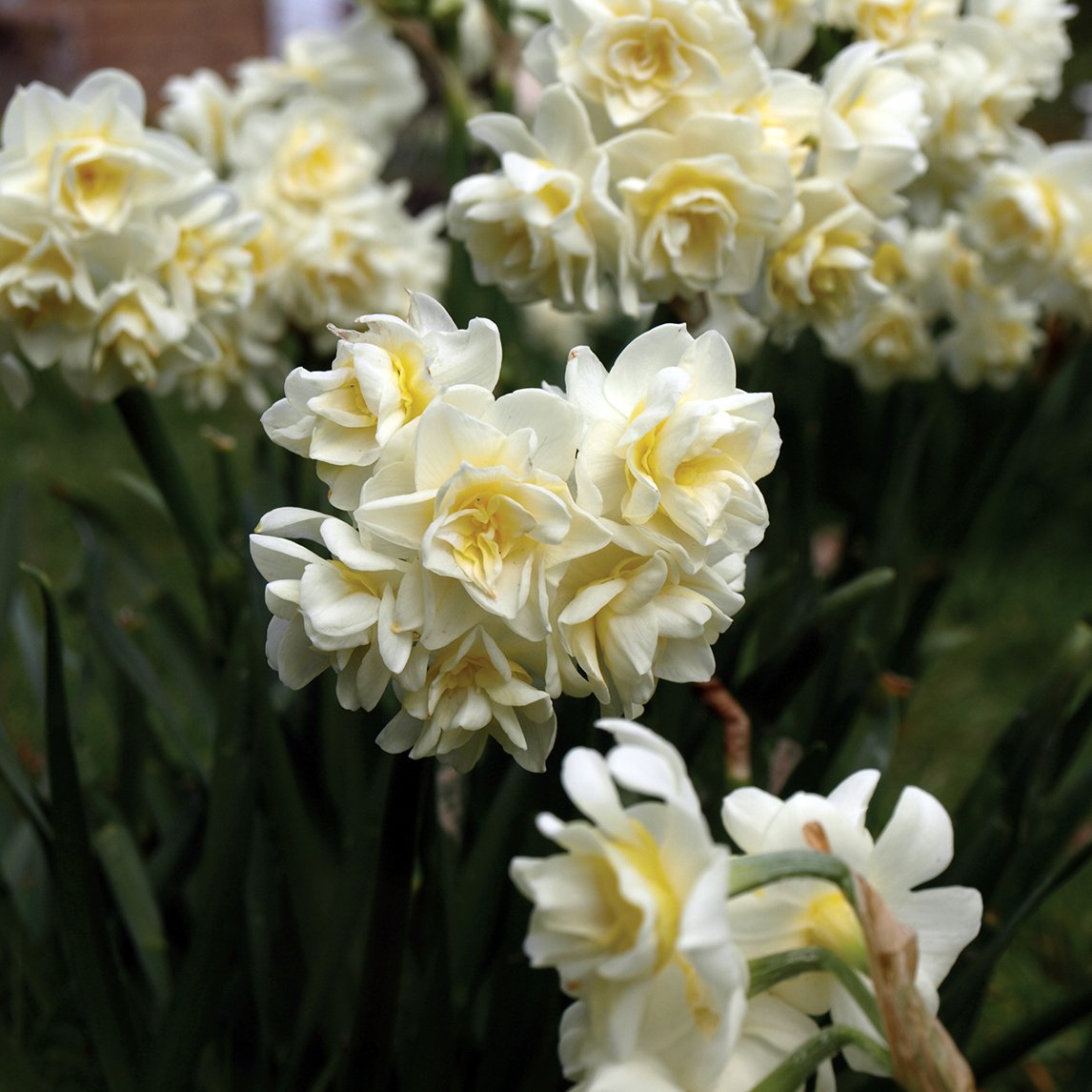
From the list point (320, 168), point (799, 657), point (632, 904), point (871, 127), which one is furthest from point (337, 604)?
point (320, 168)

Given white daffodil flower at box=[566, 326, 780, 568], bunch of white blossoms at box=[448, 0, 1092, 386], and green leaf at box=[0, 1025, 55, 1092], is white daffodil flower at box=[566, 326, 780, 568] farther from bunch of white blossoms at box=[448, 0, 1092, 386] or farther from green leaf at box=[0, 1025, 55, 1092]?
green leaf at box=[0, 1025, 55, 1092]

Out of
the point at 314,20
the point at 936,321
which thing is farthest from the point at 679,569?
the point at 314,20

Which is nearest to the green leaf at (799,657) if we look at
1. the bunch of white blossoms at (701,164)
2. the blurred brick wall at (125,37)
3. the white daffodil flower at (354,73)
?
the bunch of white blossoms at (701,164)

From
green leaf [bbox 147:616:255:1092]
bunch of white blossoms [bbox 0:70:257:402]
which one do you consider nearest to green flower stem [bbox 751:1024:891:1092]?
green leaf [bbox 147:616:255:1092]

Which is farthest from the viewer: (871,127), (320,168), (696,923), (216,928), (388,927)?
(320,168)

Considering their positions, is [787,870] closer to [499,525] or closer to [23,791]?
[499,525]
